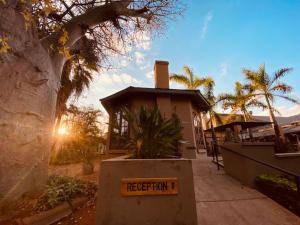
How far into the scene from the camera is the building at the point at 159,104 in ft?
27.9

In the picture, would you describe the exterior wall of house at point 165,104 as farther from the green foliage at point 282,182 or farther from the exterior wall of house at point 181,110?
the green foliage at point 282,182

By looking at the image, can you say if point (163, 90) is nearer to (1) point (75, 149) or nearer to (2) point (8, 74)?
(1) point (75, 149)

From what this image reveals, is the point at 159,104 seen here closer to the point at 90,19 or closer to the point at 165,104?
the point at 165,104

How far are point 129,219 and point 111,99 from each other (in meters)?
7.59

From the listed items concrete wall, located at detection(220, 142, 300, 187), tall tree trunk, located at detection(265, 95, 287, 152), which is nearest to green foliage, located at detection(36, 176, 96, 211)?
concrete wall, located at detection(220, 142, 300, 187)

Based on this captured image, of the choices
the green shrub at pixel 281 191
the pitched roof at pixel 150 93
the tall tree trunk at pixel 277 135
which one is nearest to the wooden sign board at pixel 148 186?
the green shrub at pixel 281 191

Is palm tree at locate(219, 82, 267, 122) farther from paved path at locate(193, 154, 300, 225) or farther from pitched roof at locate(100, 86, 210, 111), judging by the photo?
paved path at locate(193, 154, 300, 225)

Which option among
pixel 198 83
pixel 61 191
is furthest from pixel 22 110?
pixel 198 83

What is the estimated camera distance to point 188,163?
2422 millimetres

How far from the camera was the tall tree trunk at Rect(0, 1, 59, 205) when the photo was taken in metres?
2.71

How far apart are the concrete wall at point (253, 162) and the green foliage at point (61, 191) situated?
4024mm

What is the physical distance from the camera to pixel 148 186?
227cm

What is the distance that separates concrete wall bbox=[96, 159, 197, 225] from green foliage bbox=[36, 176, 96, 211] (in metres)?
1.51

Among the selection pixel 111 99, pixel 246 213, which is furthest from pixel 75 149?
pixel 246 213
